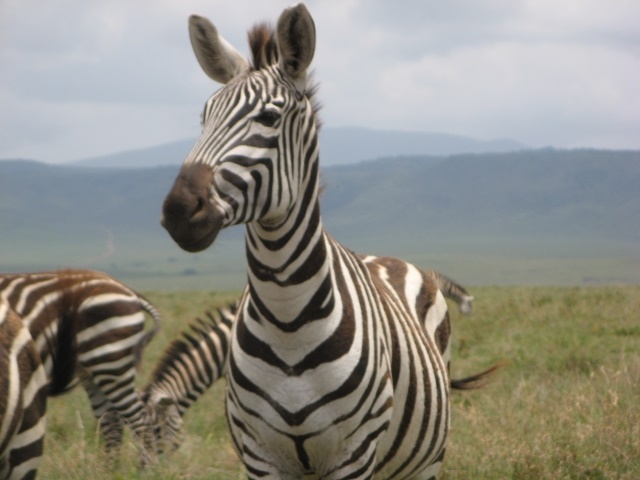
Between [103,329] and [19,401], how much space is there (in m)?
3.85

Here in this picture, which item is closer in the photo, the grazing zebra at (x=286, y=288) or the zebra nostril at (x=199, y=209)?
the zebra nostril at (x=199, y=209)

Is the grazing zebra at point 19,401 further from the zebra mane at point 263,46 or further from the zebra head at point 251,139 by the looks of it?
the zebra mane at point 263,46

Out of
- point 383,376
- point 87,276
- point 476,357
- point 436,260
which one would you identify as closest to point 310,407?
point 383,376

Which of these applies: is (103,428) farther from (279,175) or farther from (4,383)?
(279,175)

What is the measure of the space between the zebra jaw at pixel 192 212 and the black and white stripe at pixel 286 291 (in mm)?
28

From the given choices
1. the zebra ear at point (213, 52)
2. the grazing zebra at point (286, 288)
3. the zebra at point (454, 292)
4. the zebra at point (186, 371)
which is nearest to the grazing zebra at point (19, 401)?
the grazing zebra at point (286, 288)

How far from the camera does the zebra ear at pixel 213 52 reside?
13.2 ft

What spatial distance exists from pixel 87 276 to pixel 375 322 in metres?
4.46

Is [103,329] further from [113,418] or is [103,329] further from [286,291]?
[286,291]

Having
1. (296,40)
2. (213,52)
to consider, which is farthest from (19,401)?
(296,40)

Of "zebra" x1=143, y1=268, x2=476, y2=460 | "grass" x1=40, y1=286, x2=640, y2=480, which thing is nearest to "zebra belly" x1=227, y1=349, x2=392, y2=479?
"grass" x1=40, y1=286, x2=640, y2=480

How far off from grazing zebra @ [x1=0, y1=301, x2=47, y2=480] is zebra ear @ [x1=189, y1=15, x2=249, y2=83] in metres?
1.36

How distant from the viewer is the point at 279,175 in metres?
3.74

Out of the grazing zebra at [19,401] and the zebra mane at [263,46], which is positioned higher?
the zebra mane at [263,46]
